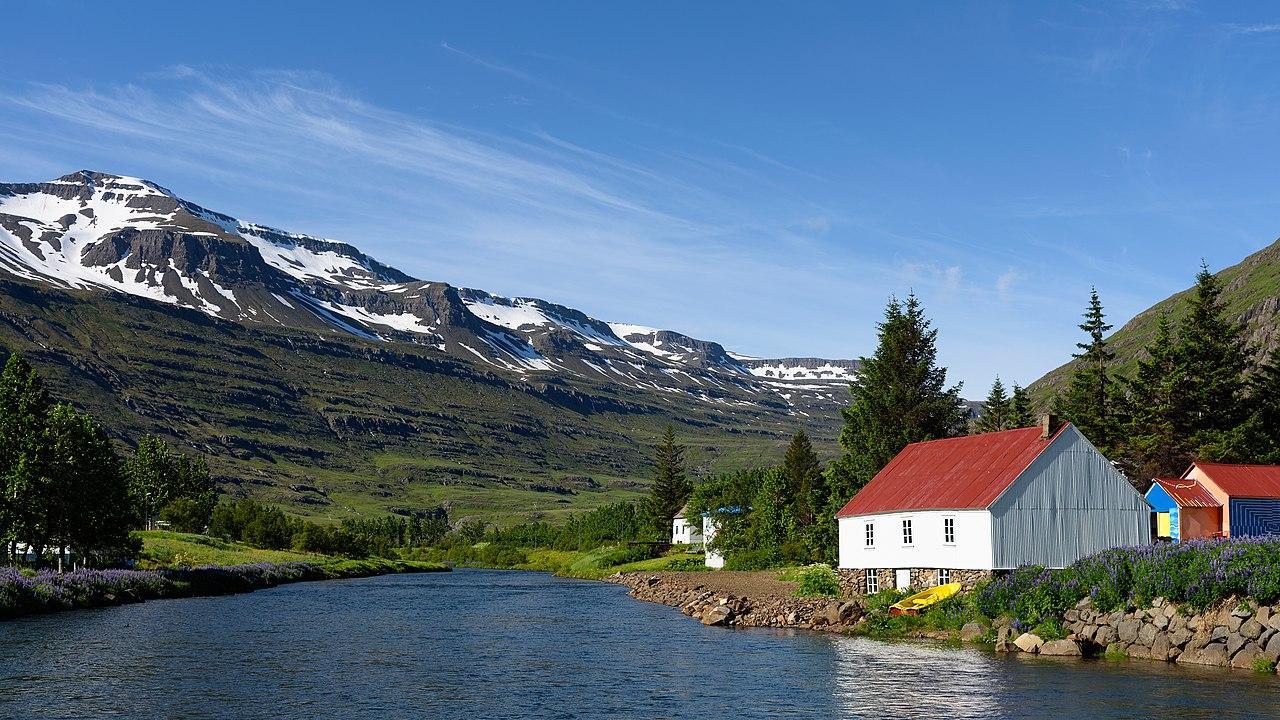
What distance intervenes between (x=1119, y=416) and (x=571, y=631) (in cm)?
5144

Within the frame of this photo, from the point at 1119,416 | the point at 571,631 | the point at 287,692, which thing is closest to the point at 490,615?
the point at 571,631

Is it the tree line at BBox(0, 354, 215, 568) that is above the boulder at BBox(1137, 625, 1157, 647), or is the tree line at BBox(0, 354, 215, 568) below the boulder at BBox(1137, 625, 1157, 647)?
above

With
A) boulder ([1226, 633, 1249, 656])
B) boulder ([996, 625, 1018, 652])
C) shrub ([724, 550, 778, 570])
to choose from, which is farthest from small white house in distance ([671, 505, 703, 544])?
boulder ([1226, 633, 1249, 656])

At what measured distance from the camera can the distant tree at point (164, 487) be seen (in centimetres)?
13362

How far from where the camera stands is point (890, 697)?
32500 mm

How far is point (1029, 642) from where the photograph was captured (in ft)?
137

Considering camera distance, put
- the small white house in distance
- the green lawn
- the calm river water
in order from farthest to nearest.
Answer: the small white house in distance → the green lawn → the calm river water

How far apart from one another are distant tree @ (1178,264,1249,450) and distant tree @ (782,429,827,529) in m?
27.9

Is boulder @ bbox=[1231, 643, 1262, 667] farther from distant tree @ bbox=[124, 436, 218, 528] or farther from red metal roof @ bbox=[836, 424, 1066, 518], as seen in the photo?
distant tree @ bbox=[124, 436, 218, 528]

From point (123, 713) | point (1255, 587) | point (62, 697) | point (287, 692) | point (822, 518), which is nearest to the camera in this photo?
point (123, 713)

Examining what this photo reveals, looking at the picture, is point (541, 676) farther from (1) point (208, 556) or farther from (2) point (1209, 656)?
(1) point (208, 556)

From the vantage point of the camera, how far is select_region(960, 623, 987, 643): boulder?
150ft

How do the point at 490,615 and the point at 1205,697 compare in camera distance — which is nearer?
the point at 1205,697

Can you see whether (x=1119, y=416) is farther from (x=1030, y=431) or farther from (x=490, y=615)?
(x=490, y=615)
